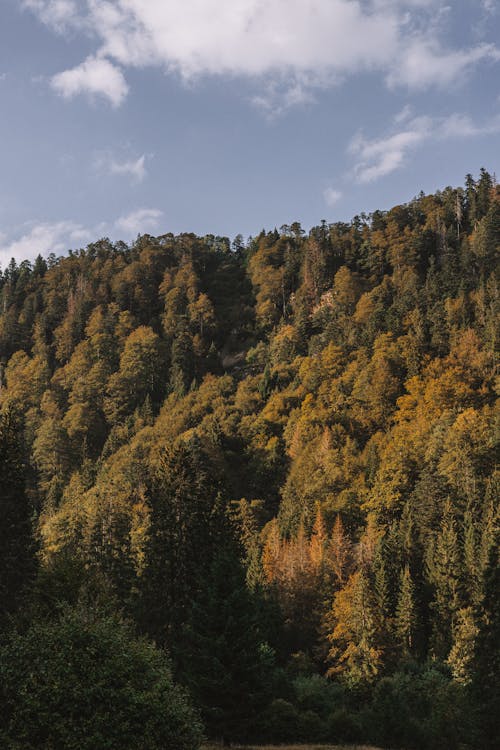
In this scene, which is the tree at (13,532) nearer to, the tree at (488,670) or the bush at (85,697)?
the bush at (85,697)

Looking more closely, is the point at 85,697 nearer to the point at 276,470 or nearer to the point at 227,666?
the point at 227,666

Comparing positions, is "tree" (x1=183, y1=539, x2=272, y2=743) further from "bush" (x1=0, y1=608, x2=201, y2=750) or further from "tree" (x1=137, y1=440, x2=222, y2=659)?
"bush" (x1=0, y1=608, x2=201, y2=750)

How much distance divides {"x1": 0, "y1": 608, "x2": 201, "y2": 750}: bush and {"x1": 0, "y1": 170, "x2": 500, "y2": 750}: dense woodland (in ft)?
0.56

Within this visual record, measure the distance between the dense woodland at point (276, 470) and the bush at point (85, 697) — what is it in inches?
6.7

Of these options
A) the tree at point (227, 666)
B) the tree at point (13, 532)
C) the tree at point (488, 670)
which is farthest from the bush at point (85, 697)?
the tree at point (488, 670)

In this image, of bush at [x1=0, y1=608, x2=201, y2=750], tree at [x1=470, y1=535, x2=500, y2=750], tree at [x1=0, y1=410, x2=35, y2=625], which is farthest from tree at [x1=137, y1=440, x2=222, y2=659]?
bush at [x1=0, y1=608, x2=201, y2=750]

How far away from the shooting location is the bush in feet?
52.2

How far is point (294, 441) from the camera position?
94438 mm

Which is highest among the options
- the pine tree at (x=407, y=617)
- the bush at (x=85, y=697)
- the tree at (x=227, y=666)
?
the bush at (x=85, y=697)

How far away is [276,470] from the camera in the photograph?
312 ft

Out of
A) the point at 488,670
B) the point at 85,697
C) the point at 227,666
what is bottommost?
the point at 488,670

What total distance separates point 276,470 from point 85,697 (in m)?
79.4

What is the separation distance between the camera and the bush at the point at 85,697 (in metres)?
15.9

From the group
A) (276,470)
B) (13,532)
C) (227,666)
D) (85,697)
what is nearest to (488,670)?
(227,666)
